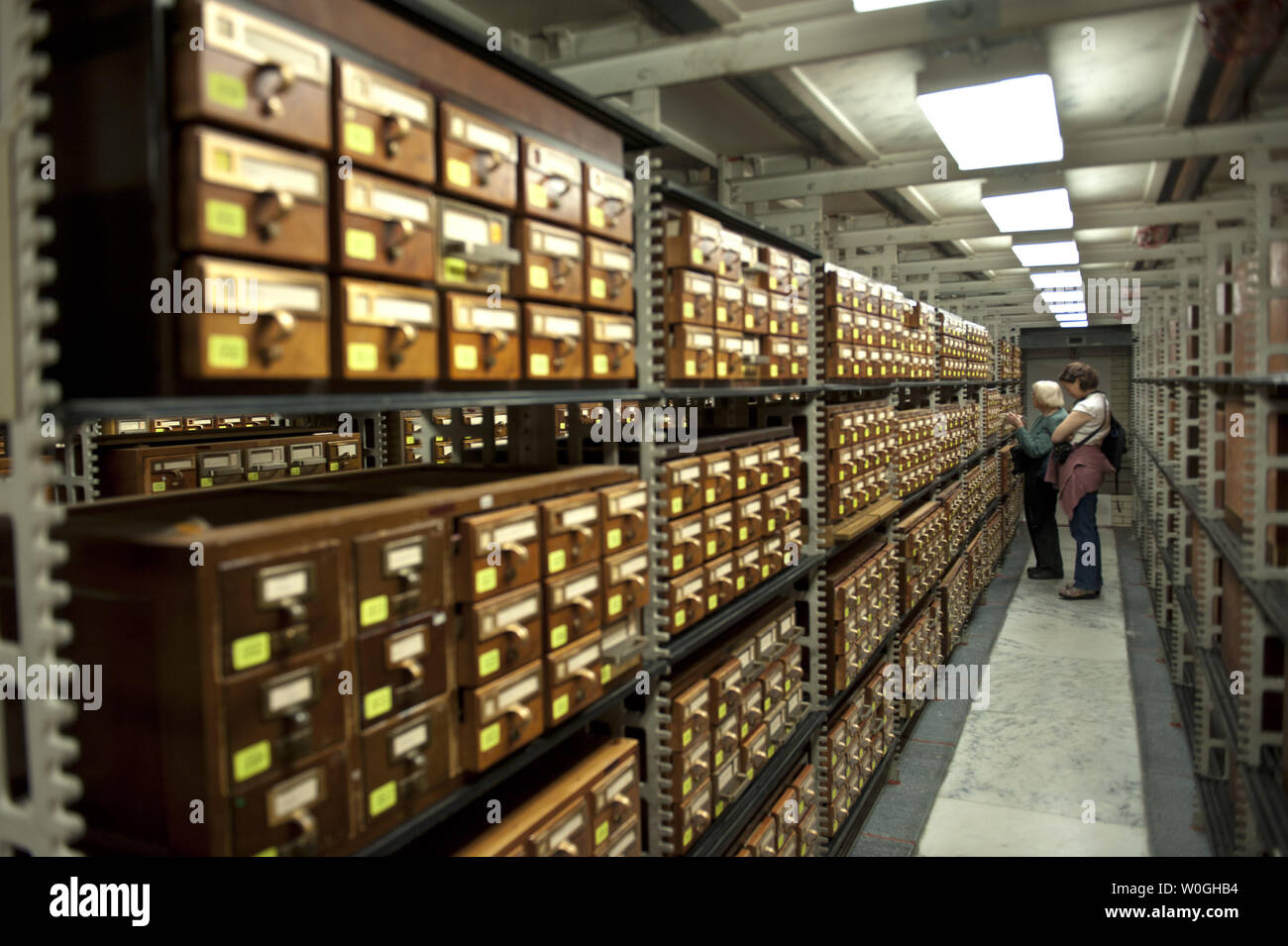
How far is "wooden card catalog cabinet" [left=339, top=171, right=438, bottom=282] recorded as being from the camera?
4.24 ft

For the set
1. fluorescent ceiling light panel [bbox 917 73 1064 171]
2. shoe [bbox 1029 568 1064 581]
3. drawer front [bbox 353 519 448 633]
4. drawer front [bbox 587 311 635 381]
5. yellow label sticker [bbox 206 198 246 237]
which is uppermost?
fluorescent ceiling light panel [bbox 917 73 1064 171]

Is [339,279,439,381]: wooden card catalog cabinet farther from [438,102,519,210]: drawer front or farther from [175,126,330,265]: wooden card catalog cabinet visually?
[438,102,519,210]: drawer front

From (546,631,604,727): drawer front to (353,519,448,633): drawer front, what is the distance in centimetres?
39

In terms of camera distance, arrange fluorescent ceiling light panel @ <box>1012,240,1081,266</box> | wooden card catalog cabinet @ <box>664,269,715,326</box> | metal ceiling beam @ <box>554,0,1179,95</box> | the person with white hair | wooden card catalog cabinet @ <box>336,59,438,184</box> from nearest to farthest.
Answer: wooden card catalog cabinet @ <box>336,59,438,184</box> < metal ceiling beam @ <box>554,0,1179,95</box> < wooden card catalog cabinet @ <box>664,269,715,326</box> < fluorescent ceiling light panel @ <box>1012,240,1081,266</box> < the person with white hair

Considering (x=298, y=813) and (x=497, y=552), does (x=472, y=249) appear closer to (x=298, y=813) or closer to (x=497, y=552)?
(x=497, y=552)

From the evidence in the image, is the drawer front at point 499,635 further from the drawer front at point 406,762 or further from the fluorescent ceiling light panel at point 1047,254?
the fluorescent ceiling light panel at point 1047,254

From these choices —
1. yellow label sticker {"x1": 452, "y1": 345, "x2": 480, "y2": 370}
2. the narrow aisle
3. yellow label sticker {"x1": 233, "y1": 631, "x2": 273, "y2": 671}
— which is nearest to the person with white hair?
the narrow aisle

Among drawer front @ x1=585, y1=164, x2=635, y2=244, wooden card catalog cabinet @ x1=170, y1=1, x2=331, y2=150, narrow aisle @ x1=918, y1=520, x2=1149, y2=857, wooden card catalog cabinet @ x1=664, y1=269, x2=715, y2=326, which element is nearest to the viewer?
wooden card catalog cabinet @ x1=170, y1=1, x2=331, y2=150

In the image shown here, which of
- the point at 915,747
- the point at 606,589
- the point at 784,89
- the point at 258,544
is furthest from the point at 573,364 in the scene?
the point at 915,747

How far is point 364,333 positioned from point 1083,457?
7.73 m

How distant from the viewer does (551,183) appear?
1779mm

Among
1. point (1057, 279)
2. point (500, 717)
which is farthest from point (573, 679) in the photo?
point (1057, 279)

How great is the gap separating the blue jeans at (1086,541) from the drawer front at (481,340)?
7337 millimetres
